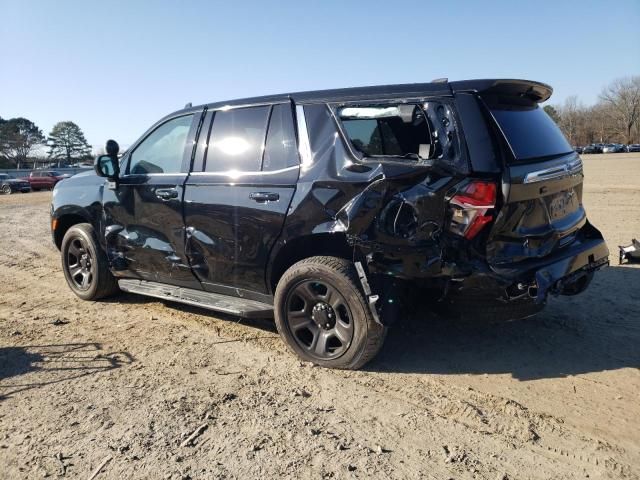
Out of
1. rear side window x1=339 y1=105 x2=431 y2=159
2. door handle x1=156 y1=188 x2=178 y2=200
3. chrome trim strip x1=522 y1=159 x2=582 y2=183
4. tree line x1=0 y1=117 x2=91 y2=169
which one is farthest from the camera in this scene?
tree line x1=0 y1=117 x2=91 y2=169

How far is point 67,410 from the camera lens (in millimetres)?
3256

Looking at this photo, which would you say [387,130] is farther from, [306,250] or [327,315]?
[327,315]

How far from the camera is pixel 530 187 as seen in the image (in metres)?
3.33

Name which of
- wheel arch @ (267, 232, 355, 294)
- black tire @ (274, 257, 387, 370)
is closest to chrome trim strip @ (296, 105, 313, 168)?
wheel arch @ (267, 232, 355, 294)

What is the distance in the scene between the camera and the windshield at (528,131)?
3.41 m

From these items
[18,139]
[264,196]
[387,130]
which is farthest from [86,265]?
[18,139]

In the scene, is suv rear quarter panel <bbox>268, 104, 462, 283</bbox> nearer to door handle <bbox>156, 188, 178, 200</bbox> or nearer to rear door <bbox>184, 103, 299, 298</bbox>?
rear door <bbox>184, 103, 299, 298</bbox>

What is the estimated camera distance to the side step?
4191mm

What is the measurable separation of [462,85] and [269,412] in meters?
2.43

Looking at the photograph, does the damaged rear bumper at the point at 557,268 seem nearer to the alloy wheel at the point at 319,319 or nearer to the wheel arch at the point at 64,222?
the alloy wheel at the point at 319,319

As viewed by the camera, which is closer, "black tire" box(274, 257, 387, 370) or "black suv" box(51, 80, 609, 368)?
"black suv" box(51, 80, 609, 368)

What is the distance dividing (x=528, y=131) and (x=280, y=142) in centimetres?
183

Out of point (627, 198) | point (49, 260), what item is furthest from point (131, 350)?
point (627, 198)

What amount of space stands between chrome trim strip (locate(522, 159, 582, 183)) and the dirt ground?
1.34 m
